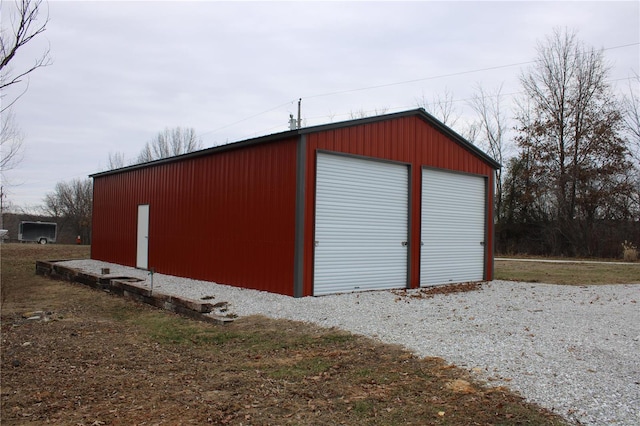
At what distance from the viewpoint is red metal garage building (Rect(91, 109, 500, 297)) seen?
33.2 ft

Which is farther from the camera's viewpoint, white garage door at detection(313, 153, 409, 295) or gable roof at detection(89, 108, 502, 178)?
white garage door at detection(313, 153, 409, 295)

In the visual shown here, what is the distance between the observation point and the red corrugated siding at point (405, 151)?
1002cm

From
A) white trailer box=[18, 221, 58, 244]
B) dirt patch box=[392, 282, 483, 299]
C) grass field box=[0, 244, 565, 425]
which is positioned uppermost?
white trailer box=[18, 221, 58, 244]

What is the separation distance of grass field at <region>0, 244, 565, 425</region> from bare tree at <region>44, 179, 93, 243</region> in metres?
36.8

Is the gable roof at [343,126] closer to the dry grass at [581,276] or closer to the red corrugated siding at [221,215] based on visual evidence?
the red corrugated siding at [221,215]

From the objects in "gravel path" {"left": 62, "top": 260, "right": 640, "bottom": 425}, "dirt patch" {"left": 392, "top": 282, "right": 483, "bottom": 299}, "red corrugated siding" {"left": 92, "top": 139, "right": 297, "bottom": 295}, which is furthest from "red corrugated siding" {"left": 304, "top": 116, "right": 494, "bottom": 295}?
"gravel path" {"left": 62, "top": 260, "right": 640, "bottom": 425}

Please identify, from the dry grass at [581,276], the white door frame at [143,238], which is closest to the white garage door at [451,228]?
the dry grass at [581,276]

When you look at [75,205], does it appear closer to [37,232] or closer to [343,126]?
[37,232]

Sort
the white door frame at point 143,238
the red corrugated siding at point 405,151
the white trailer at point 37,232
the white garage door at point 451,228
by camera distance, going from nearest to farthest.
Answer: the red corrugated siding at point 405,151
the white garage door at point 451,228
the white door frame at point 143,238
the white trailer at point 37,232

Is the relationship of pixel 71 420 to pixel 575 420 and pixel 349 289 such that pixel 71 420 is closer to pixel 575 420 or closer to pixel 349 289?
pixel 575 420

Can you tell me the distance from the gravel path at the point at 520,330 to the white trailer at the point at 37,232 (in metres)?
31.2

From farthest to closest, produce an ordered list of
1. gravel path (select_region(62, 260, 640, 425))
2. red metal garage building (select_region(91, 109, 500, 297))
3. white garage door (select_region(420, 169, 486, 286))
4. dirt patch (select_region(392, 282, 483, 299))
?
white garage door (select_region(420, 169, 486, 286)), dirt patch (select_region(392, 282, 483, 299)), red metal garage building (select_region(91, 109, 500, 297)), gravel path (select_region(62, 260, 640, 425))

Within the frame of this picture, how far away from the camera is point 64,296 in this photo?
10805mm

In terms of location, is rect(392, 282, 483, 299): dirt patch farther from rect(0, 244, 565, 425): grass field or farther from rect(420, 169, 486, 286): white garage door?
rect(0, 244, 565, 425): grass field
